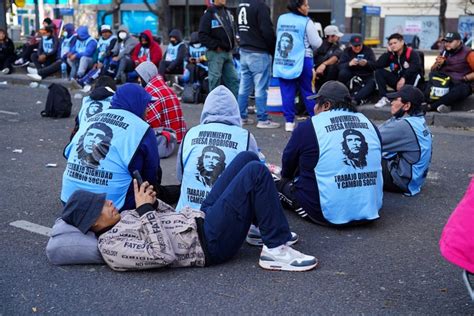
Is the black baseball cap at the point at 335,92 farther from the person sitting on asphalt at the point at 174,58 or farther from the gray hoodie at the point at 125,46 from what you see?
the gray hoodie at the point at 125,46

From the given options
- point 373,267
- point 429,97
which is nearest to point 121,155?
point 373,267

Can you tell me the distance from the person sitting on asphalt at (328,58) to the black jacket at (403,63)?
867 mm

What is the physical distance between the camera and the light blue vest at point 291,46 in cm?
868

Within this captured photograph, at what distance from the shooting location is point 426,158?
576cm

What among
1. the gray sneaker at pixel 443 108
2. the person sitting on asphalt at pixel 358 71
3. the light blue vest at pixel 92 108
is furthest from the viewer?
the person sitting on asphalt at pixel 358 71

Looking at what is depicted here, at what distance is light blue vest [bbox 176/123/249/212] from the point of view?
14.8 ft

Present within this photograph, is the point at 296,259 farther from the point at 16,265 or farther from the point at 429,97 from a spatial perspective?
the point at 429,97

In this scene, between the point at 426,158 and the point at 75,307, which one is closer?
the point at 75,307

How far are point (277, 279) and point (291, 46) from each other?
17.5 ft

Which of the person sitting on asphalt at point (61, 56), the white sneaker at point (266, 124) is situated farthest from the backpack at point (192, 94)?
the person sitting on asphalt at point (61, 56)

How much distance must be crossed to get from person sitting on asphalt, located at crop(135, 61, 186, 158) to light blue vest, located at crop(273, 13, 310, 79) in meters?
1.95

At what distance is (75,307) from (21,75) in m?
14.9

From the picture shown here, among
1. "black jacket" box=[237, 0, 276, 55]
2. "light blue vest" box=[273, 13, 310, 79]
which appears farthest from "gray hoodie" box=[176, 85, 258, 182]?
"black jacket" box=[237, 0, 276, 55]

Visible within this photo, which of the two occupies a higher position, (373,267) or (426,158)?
(426,158)
